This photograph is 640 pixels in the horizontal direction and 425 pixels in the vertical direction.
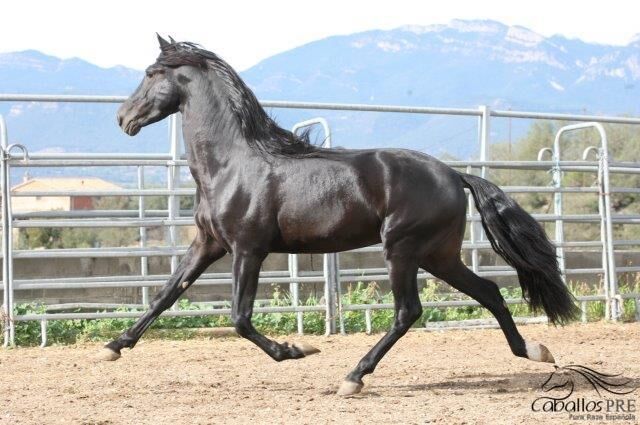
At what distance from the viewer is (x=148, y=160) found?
31.0 feet

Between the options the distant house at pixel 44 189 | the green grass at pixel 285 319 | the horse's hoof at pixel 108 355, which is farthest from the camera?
the distant house at pixel 44 189

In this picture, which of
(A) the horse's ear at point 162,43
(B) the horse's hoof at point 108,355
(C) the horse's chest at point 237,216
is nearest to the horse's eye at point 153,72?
(A) the horse's ear at point 162,43

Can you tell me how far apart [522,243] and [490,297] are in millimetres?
426

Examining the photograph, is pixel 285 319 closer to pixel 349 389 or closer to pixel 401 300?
pixel 401 300

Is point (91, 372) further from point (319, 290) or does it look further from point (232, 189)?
point (319, 290)

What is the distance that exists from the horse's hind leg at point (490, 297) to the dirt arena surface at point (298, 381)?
19cm

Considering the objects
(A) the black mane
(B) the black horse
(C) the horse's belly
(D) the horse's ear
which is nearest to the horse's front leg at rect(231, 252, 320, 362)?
(B) the black horse

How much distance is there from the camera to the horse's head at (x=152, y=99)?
6.73 metres

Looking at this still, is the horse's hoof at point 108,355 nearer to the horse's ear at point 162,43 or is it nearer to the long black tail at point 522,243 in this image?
the horse's ear at point 162,43

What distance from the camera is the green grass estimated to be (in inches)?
358

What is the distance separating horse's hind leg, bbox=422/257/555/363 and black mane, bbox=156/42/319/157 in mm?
1163

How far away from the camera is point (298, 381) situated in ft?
21.7

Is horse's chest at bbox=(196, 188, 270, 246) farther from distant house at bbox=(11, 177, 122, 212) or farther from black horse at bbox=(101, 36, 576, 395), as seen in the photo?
distant house at bbox=(11, 177, 122, 212)

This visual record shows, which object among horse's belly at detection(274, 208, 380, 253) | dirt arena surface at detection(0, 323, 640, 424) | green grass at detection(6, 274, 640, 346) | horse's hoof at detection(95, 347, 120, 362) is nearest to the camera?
dirt arena surface at detection(0, 323, 640, 424)
